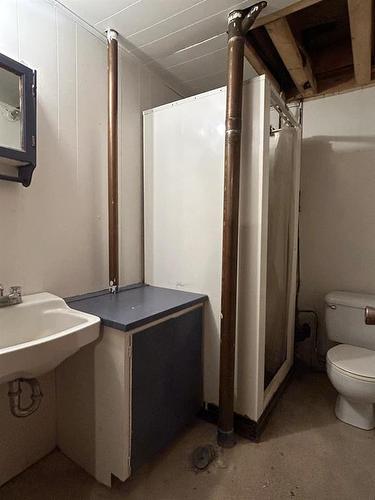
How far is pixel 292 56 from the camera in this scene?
1667 millimetres

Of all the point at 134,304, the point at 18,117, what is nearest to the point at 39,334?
the point at 134,304

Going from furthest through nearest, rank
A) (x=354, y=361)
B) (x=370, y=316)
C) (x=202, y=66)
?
(x=202, y=66)
(x=354, y=361)
(x=370, y=316)

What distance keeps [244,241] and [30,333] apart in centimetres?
109

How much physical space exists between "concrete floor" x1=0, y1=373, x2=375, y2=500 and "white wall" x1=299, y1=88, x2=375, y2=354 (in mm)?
843

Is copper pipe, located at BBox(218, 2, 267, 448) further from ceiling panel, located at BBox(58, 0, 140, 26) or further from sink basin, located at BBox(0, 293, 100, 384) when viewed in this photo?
sink basin, located at BBox(0, 293, 100, 384)

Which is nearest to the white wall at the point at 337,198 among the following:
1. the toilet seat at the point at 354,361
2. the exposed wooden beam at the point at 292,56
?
the exposed wooden beam at the point at 292,56

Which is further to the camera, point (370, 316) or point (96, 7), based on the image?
point (96, 7)

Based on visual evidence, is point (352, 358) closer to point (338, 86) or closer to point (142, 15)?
point (338, 86)

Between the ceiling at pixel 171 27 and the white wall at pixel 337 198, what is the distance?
2.34ft

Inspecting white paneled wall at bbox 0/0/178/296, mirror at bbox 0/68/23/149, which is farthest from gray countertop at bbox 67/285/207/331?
mirror at bbox 0/68/23/149

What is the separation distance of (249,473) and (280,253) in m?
1.23

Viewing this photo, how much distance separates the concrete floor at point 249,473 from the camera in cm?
119

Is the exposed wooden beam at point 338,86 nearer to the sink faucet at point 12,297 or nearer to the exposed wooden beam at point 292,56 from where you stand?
the exposed wooden beam at point 292,56

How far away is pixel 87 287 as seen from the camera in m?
1.57
